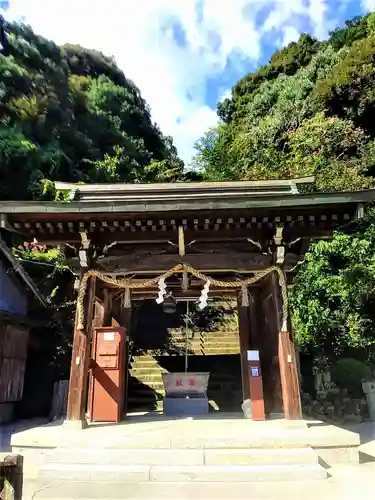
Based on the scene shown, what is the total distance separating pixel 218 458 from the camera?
18.9 ft

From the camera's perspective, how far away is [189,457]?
18.9ft

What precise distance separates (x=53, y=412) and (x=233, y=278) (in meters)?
6.78

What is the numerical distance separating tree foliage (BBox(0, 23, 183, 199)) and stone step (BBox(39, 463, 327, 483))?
17770mm

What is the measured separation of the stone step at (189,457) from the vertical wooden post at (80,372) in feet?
4.53

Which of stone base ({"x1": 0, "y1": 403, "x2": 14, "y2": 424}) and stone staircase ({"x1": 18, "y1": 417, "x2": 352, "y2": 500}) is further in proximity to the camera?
stone base ({"x1": 0, "y1": 403, "x2": 14, "y2": 424})

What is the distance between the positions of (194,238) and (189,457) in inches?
160

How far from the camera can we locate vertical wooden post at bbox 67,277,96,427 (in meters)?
7.29

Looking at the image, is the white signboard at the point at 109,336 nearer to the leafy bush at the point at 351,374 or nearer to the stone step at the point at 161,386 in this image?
the stone step at the point at 161,386

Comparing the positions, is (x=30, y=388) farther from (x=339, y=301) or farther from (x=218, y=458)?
(x=339, y=301)

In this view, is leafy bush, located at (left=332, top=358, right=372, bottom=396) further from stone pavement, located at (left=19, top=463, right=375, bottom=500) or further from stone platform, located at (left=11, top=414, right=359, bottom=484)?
stone pavement, located at (left=19, top=463, right=375, bottom=500)

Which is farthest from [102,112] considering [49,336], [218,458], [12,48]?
[218,458]

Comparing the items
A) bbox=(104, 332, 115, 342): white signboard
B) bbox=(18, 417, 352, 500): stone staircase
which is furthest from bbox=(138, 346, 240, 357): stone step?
bbox=(18, 417, 352, 500): stone staircase

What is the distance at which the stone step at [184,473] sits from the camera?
Answer: 17.5 feet


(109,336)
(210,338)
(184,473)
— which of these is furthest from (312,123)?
(184,473)
